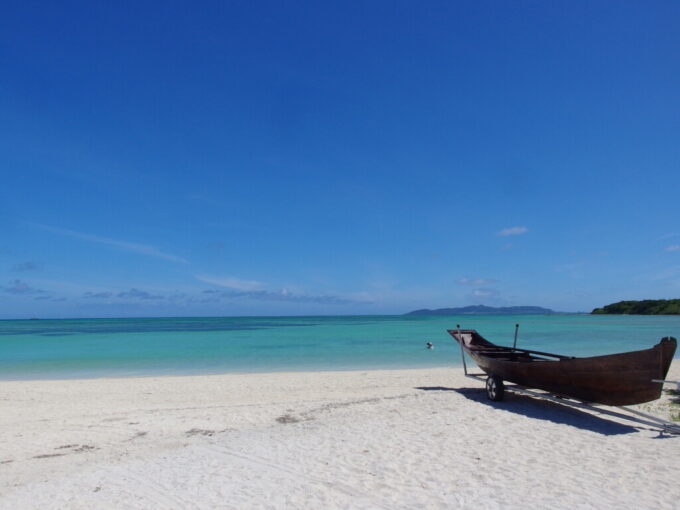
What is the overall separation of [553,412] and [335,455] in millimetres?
4937

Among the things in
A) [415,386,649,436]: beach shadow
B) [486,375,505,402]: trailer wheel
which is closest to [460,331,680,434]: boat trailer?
[486,375,505,402]: trailer wheel

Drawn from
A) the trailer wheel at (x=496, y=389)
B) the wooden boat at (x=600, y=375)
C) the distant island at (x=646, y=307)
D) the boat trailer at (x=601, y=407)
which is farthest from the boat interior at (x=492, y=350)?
the distant island at (x=646, y=307)

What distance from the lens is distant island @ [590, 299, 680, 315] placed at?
120 m

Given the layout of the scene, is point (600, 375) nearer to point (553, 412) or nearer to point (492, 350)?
point (553, 412)

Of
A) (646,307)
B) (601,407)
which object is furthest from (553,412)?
(646,307)

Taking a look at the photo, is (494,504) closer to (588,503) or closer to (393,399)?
(588,503)

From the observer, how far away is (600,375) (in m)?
7.93

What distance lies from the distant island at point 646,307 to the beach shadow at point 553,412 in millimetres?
135003

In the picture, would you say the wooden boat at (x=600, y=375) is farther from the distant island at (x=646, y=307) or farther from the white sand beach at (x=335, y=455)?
the distant island at (x=646, y=307)

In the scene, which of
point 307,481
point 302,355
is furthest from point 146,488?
point 302,355

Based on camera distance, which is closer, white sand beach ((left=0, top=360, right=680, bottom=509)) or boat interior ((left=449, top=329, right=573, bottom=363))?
white sand beach ((left=0, top=360, right=680, bottom=509))

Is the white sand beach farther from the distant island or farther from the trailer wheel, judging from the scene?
the distant island

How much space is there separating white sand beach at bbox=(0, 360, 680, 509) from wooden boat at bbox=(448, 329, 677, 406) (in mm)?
483

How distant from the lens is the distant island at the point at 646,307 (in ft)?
394
